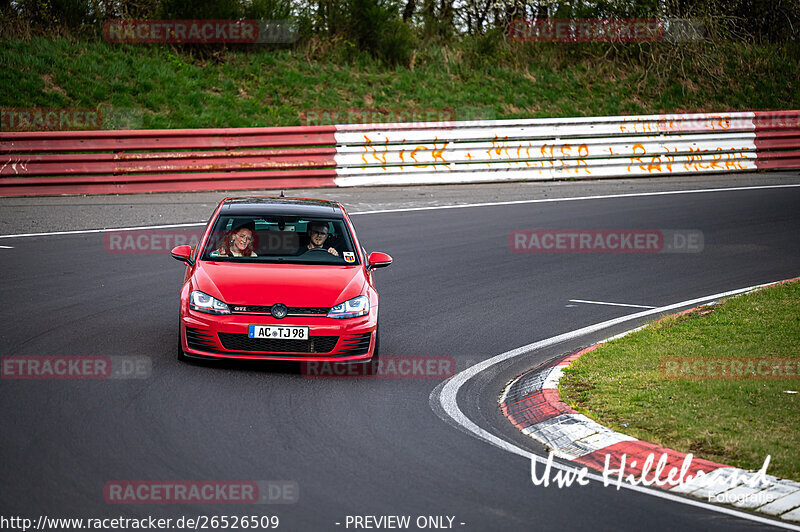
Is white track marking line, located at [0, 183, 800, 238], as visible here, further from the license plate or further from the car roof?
the license plate

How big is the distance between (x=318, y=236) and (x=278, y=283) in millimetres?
1138

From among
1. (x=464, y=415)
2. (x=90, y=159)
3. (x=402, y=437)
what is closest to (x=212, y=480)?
(x=402, y=437)

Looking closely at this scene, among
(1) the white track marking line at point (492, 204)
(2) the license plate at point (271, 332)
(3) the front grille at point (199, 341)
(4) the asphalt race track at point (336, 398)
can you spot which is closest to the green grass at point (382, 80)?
(1) the white track marking line at point (492, 204)

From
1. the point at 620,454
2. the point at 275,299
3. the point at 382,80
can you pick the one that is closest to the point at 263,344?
the point at 275,299

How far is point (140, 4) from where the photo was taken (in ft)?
93.1

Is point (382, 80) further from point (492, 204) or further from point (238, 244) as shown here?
point (238, 244)

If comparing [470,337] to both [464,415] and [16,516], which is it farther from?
[16,516]

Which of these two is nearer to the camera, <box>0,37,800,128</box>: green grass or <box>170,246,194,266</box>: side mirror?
<box>170,246,194,266</box>: side mirror

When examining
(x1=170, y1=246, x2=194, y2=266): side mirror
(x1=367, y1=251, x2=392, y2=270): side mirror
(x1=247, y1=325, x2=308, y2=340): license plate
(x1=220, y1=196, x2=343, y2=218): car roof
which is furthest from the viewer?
(x1=220, y1=196, x2=343, y2=218): car roof

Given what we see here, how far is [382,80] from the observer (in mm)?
27609

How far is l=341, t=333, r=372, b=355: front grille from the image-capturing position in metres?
8.61

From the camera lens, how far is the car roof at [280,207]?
9.84 m

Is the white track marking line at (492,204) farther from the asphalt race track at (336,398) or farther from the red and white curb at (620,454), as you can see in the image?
the red and white curb at (620,454)

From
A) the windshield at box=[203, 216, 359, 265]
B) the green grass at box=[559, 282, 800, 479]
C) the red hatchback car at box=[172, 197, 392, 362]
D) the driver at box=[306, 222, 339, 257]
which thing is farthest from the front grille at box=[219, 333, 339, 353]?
the green grass at box=[559, 282, 800, 479]
